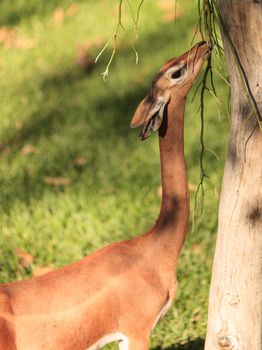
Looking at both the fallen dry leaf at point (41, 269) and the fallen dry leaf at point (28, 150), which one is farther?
the fallen dry leaf at point (28, 150)

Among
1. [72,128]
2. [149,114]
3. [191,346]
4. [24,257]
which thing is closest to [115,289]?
[149,114]

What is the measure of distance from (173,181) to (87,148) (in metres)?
3.31

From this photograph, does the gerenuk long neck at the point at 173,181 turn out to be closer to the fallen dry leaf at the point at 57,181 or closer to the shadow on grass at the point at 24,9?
the fallen dry leaf at the point at 57,181

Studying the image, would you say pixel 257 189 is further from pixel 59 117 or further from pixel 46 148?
pixel 59 117

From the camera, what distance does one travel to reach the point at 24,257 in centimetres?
556

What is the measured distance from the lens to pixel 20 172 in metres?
6.67

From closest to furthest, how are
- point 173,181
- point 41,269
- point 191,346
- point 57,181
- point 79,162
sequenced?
point 173,181, point 191,346, point 41,269, point 57,181, point 79,162

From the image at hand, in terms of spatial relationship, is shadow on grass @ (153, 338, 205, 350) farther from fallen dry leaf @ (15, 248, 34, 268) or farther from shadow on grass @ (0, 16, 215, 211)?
shadow on grass @ (0, 16, 215, 211)

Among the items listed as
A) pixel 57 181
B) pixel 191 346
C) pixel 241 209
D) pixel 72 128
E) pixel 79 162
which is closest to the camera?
pixel 241 209

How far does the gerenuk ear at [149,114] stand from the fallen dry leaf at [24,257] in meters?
2.14

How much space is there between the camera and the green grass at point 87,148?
5.59 metres

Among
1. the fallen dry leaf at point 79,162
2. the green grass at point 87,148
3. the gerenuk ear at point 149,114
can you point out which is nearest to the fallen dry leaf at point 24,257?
the green grass at point 87,148

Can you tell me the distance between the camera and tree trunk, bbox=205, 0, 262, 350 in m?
3.36

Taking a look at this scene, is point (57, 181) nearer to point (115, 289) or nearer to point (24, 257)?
point (24, 257)
